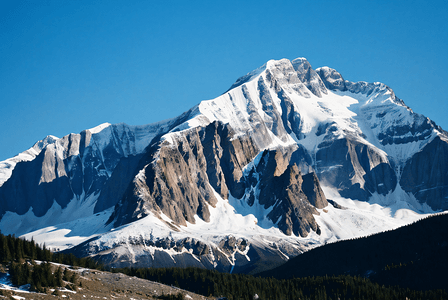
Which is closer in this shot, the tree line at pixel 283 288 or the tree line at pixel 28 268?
the tree line at pixel 28 268

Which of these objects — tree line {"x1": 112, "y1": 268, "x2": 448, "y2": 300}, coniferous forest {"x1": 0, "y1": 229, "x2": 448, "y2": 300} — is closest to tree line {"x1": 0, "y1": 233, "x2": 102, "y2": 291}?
coniferous forest {"x1": 0, "y1": 229, "x2": 448, "y2": 300}

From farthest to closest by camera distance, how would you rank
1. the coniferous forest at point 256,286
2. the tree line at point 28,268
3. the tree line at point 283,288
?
the tree line at point 283,288, the coniferous forest at point 256,286, the tree line at point 28,268

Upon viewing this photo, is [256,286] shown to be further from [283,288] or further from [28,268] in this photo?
[28,268]

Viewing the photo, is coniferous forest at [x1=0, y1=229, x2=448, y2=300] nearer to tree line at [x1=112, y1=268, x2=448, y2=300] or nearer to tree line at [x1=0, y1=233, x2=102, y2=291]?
tree line at [x1=112, y1=268, x2=448, y2=300]

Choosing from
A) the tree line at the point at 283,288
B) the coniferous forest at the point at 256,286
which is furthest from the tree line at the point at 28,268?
the tree line at the point at 283,288

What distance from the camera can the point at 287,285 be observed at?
182500 millimetres

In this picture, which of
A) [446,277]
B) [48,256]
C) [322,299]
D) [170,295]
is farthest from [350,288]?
[48,256]

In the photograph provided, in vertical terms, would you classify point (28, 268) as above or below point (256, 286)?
below

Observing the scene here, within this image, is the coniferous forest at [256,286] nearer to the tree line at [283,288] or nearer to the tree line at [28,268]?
the tree line at [283,288]

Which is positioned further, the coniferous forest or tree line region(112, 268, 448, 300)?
tree line region(112, 268, 448, 300)

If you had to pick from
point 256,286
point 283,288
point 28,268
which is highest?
point 256,286

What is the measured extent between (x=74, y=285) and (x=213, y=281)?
8703 centimetres

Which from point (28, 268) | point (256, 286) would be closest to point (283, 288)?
point (256, 286)

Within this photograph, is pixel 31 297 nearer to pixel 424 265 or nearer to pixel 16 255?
pixel 16 255
